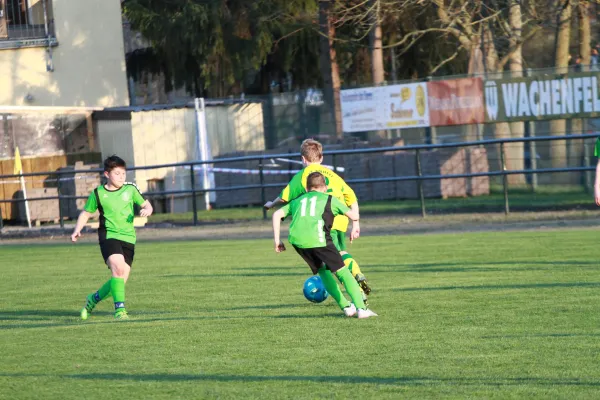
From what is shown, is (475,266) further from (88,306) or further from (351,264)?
(88,306)

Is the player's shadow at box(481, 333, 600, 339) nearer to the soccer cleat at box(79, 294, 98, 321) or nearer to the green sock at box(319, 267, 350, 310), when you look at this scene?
the green sock at box(319, 267, 350, 310)

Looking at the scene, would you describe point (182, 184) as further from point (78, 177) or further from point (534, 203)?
point (534, 203)

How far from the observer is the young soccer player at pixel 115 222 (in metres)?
9.85

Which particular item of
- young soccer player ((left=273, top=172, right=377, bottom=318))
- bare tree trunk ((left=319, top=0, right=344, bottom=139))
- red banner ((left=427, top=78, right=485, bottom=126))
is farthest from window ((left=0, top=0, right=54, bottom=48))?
young soccer player ((left=273, top=172, right=377, bottom=318))

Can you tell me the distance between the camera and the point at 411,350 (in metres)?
7.29

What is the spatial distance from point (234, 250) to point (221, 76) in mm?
21090

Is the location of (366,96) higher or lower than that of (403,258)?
higher

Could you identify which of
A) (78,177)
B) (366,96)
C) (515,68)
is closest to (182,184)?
(78,177)

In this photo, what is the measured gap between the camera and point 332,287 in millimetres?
9195

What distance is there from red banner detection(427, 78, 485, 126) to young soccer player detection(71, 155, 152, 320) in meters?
15.4

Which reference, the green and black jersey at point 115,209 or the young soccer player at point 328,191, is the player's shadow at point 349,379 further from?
the young soccer player at point 328,191

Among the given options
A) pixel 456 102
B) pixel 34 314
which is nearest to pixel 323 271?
pixel 34 314

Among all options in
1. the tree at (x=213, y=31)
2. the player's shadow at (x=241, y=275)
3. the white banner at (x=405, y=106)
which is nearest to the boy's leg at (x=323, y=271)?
the player's shadow at (x=241, y=275)

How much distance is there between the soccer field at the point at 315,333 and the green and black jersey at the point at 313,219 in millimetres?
650
